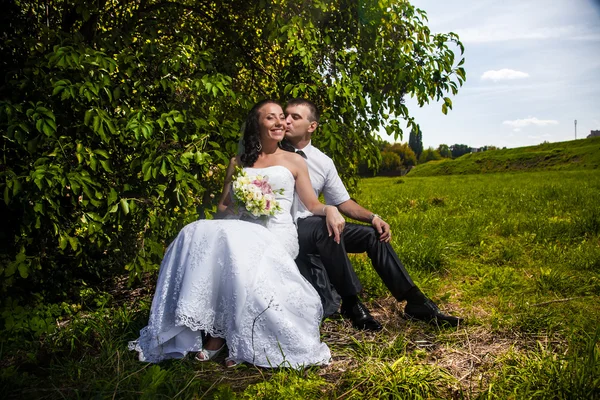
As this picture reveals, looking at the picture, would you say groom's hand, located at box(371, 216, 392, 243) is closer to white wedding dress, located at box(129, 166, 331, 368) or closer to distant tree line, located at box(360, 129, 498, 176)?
white wedding dress, located at box(129, 166, 331, 368)

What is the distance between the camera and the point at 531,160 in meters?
50.0

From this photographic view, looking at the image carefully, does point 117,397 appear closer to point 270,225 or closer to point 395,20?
point 270,225

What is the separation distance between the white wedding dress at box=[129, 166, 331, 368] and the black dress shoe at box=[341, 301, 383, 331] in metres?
0.61

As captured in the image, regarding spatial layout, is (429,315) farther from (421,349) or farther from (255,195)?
(255,195)

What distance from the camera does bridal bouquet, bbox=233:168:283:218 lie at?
398 cm

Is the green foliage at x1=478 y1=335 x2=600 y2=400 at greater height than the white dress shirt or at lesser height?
lesser

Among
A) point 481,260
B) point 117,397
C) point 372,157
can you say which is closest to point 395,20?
point 372,157

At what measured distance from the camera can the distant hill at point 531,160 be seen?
45.0 m

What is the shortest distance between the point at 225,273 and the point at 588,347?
8.18 feet

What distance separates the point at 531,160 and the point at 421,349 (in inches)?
2051

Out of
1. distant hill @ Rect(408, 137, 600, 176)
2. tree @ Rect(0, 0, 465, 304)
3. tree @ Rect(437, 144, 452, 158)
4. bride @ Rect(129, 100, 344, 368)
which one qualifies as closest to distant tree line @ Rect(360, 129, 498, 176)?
tree @ Rect(437, 144, 452, 158)

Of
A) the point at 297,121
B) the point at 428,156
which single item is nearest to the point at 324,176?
the point at 297,121

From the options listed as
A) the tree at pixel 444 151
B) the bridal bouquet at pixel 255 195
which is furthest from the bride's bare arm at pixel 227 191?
the tree at pixel 444 151

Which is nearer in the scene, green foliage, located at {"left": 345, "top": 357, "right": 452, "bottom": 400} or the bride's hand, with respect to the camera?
green foliage, located at {"left": 345, "top": 357, "right": 452, "bottom": 400}
